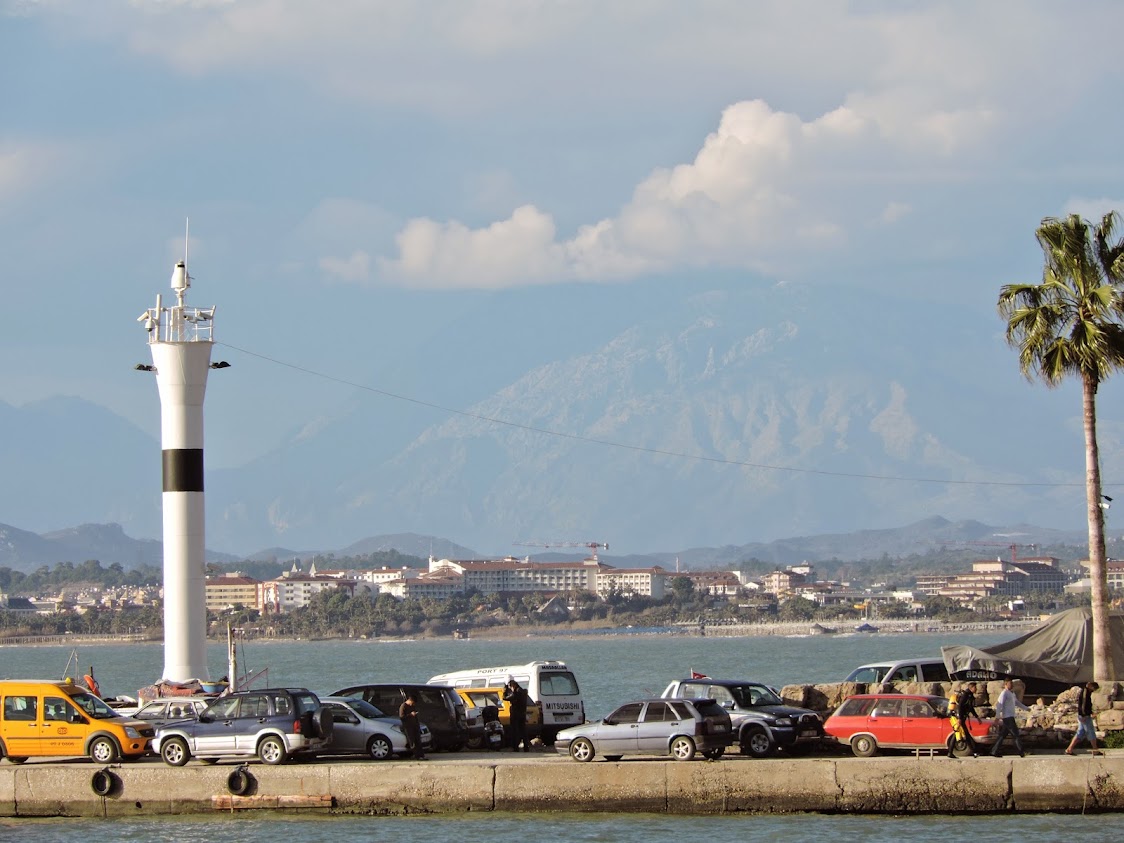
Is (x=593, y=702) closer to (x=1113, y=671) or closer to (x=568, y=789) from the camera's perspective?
(x=1113, y=671)

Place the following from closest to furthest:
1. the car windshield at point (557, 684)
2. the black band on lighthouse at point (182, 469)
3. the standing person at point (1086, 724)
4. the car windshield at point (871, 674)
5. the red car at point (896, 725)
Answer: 1. the red car at point (896, 725)
2. the standing person at point (1086, 724)
3. the car windshield at point (557, 684)
4. the car windshield at point (871, 674)
5. the black band on lighthouse at point (182, 469)

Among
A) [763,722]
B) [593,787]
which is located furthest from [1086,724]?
[593,787]

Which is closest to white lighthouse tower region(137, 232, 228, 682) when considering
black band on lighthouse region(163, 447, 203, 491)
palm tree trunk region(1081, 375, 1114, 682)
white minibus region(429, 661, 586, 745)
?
black band on lighthouse region(163, 447, 203, 491)

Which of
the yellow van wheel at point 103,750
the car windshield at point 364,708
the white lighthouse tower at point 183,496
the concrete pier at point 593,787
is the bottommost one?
the concrete pier at point 593,787

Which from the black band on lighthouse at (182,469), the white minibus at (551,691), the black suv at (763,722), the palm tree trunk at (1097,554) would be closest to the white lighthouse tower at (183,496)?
the black band on lighthouse at (182,469)

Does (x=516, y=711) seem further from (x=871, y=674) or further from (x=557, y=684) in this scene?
(x=871, y=674)

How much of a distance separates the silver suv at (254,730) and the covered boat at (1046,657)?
45.1 feet

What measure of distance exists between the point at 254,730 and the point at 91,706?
11.1 feet

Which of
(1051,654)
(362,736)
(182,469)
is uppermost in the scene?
(182,469)

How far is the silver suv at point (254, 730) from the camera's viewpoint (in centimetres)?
2783

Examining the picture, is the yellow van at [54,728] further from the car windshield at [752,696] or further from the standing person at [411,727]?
the car windshield at [752,696]

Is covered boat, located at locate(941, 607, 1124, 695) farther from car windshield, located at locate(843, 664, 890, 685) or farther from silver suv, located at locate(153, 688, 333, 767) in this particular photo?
silver suv, located at locate(153, 688, 333, 767)

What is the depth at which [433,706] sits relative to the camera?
3052 cm

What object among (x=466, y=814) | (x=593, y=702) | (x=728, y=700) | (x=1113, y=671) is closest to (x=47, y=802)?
(x=466, y=814)
